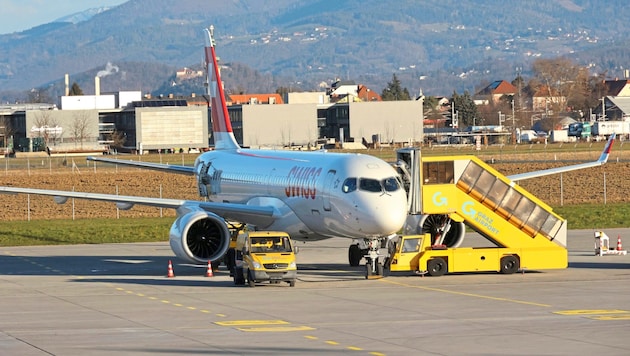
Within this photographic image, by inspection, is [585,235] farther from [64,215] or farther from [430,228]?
[64,215]

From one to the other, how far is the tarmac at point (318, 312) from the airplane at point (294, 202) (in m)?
1.33

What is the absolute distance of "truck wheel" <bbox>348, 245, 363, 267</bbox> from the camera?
43.6 metres

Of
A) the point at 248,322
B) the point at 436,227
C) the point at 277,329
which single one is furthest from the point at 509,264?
the point at 277,329

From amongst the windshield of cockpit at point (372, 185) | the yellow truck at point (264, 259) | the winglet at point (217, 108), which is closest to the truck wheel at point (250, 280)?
the yellow truck at point (264, 259)

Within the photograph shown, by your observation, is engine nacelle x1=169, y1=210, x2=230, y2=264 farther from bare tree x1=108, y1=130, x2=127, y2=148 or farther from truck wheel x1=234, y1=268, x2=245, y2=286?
bare tree x1=108, y1=130, x2=127, y2=148

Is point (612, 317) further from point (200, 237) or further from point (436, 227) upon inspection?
point (200, 237)

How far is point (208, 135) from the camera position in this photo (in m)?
196

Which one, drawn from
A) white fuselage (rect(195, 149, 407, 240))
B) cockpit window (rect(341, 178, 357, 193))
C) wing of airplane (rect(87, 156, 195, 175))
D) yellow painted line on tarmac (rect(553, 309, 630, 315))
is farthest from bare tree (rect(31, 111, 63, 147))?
yellow painted line on tarmac (rect(553, 309, 630, 315))

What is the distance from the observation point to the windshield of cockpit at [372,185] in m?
37.7

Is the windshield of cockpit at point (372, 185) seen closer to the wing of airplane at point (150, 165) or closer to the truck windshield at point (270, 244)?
the truck windshield at point (270, 244)

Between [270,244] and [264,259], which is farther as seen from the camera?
[270,244]

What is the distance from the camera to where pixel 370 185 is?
3769 centimetres

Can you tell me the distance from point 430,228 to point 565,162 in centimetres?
6238

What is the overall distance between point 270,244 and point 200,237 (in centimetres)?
538
